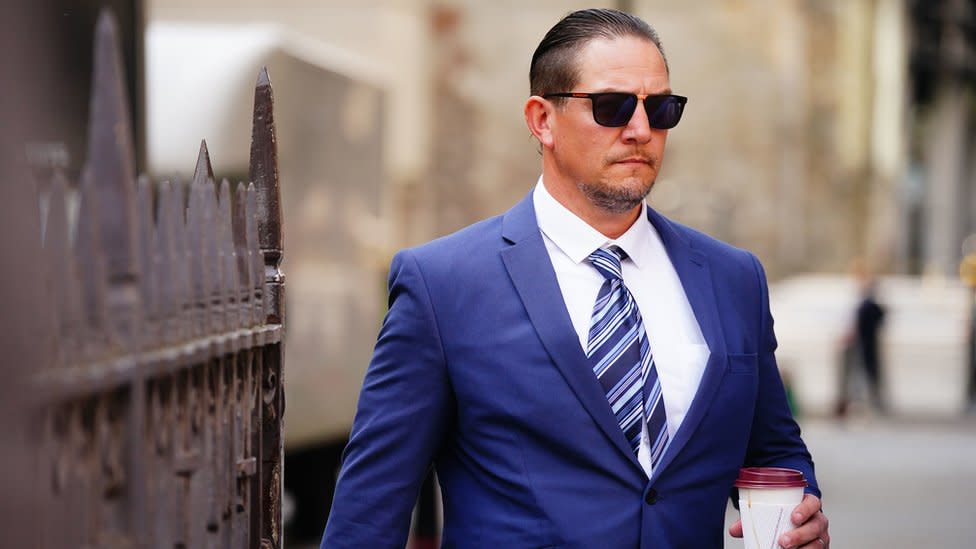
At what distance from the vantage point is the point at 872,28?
35.7 meters

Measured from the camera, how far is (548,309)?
10.2 ft

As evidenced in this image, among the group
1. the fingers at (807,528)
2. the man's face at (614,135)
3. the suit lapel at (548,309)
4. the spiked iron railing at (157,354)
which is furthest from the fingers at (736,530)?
the spiked iron railing at (157,354)

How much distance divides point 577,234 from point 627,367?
324mm

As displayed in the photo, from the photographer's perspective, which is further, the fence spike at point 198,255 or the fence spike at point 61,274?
the fence spike at point 198,255

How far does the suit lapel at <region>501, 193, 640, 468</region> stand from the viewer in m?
2.98

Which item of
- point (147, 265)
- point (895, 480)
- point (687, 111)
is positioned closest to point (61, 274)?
point (147, 265)

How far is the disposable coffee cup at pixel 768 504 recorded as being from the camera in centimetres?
286

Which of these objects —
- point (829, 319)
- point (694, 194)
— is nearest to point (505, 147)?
point (694, 194)

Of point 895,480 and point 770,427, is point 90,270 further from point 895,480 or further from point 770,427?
point 895,480

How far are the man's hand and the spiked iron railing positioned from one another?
0.95m

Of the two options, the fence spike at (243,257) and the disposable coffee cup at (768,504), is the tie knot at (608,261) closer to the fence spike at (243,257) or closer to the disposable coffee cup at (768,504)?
the disposable coffee cup at (768,504)

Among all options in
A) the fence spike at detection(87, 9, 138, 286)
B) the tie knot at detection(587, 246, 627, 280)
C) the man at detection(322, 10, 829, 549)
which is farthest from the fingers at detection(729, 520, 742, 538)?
the fence spike at detection(87, 9, 138, 286)

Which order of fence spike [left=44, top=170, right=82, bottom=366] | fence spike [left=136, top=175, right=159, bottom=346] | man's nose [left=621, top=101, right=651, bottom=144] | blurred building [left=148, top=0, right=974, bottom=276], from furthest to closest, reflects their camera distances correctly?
blurred building [left=148, top=0, right=974, bottom=276], man's nose [left=621, top=101, right=651, bottom=144], fence spike [left=136, top=175, right=159, bottom=346], fence spike [left=44, top=170, right=82, bottom=366]

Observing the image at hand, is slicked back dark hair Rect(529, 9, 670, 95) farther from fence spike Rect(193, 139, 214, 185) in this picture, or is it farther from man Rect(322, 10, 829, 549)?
fence spike Rect(193, 139, 214, 185)
